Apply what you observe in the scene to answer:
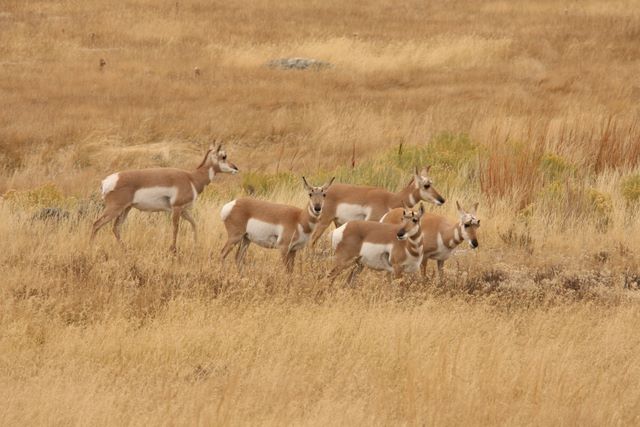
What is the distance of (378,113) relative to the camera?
29.1 m

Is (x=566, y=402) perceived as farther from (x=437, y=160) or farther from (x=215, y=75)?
(x=215, y=75)

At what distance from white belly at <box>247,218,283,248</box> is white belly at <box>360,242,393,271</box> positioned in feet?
4.01

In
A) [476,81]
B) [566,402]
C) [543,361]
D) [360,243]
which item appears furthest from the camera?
[476,81]

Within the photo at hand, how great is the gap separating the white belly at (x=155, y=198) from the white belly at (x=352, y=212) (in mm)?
2110

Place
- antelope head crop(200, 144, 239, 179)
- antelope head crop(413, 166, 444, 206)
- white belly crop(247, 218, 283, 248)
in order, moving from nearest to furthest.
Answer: white belly crop(247, 218, 283, 248) < antelope head crop(413, 166, 444, 206) < antelope head crop(200, 144, 239, 179)

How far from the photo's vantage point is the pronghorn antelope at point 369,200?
14.8 meters

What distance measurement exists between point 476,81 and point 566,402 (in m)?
25.1

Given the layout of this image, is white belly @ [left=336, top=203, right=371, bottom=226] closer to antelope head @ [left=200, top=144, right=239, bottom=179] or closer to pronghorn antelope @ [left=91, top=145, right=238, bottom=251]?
antelope head @ [left=200, top=144, right=239, bottom=179]

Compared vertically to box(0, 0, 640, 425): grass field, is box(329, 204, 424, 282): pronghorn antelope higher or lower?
higher

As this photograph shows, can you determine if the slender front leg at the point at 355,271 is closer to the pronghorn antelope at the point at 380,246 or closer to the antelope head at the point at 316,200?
the pronghorn antelope at the point at 380,246

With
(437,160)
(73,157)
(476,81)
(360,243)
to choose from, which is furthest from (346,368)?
(476,81)

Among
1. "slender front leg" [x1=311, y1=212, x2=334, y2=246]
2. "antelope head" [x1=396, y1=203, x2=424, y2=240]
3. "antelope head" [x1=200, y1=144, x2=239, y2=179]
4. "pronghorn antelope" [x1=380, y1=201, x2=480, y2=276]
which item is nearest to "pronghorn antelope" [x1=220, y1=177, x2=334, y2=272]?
"antelope head" [x1=396, y1=203, x2=424, y2=240]

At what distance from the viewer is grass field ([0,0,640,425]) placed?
30.8 ft

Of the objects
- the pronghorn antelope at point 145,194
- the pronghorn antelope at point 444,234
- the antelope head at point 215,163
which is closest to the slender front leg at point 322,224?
the antelope head at point 215,163
